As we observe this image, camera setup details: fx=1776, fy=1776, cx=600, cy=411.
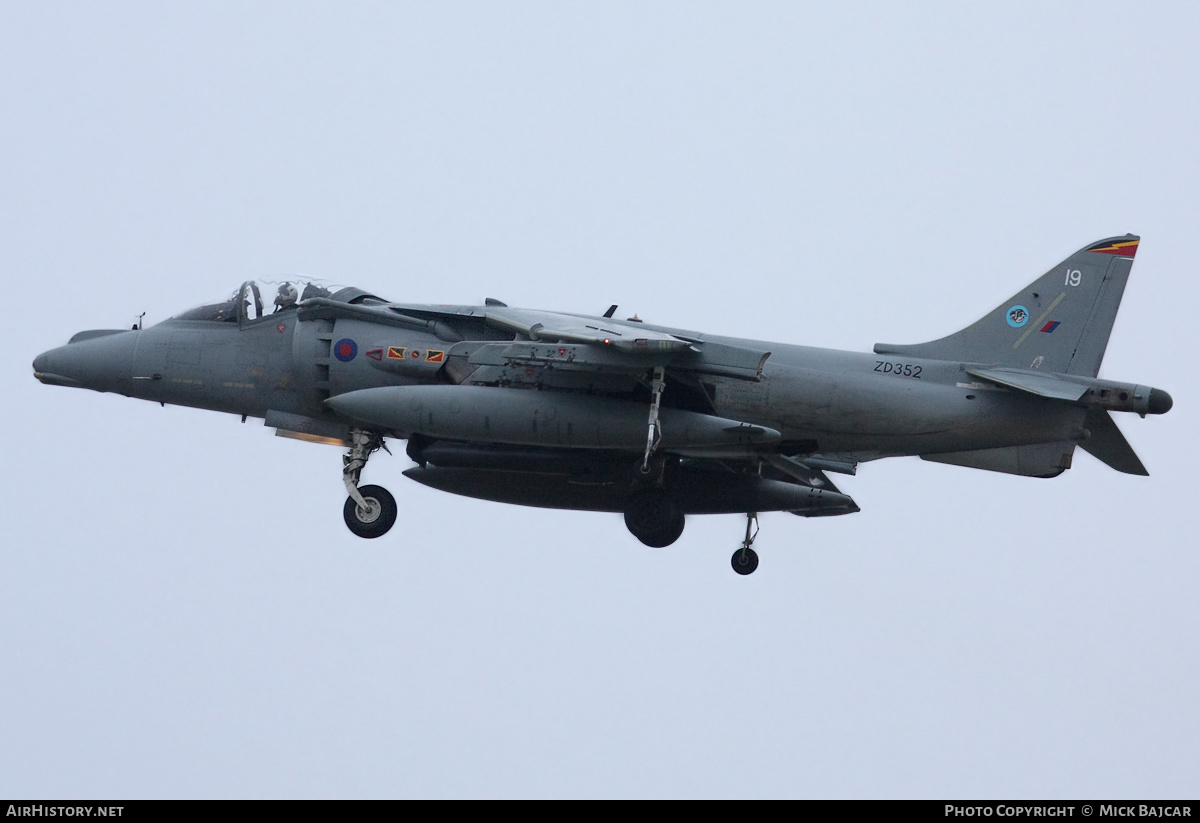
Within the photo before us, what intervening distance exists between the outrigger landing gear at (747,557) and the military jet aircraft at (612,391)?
1206 mm

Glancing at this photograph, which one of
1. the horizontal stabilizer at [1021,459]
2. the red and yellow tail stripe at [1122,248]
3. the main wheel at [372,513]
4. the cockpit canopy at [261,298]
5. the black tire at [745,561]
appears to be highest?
the red and yellow tail stripe at [1122,248]

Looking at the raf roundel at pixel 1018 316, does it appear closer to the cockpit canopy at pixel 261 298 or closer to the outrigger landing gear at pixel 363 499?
the outrigger landing gear at pixel 363 499

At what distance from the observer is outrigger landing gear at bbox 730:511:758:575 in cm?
2498

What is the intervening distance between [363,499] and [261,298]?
3.01 metres

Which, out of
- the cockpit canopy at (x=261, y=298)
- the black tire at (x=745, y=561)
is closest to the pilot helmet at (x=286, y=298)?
the cockpit canopy at (x=261, y=298)

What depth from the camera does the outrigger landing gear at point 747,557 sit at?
82.0ft

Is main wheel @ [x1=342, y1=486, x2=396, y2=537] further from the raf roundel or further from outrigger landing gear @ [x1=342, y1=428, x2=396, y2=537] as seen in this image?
the raf roundel

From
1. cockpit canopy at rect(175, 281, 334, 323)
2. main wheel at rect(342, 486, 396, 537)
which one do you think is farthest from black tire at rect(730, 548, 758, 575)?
cockpit canopy at rect(175, 281, 334, 323)

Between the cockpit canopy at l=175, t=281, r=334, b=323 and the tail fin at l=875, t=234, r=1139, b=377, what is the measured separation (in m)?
7.53

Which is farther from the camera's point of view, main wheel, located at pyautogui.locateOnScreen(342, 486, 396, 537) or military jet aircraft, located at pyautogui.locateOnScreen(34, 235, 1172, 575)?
main wheel, located at pyautogui.locateOnScreen(342, 486, 396, 537)

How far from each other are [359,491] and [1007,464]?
8.49 meters

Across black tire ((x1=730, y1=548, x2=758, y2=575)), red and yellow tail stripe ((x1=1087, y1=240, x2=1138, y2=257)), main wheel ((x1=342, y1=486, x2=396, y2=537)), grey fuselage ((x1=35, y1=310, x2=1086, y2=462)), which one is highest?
red and yellow tail stripe ((x1=1087, y1=240, x2=1138, y2=257))
